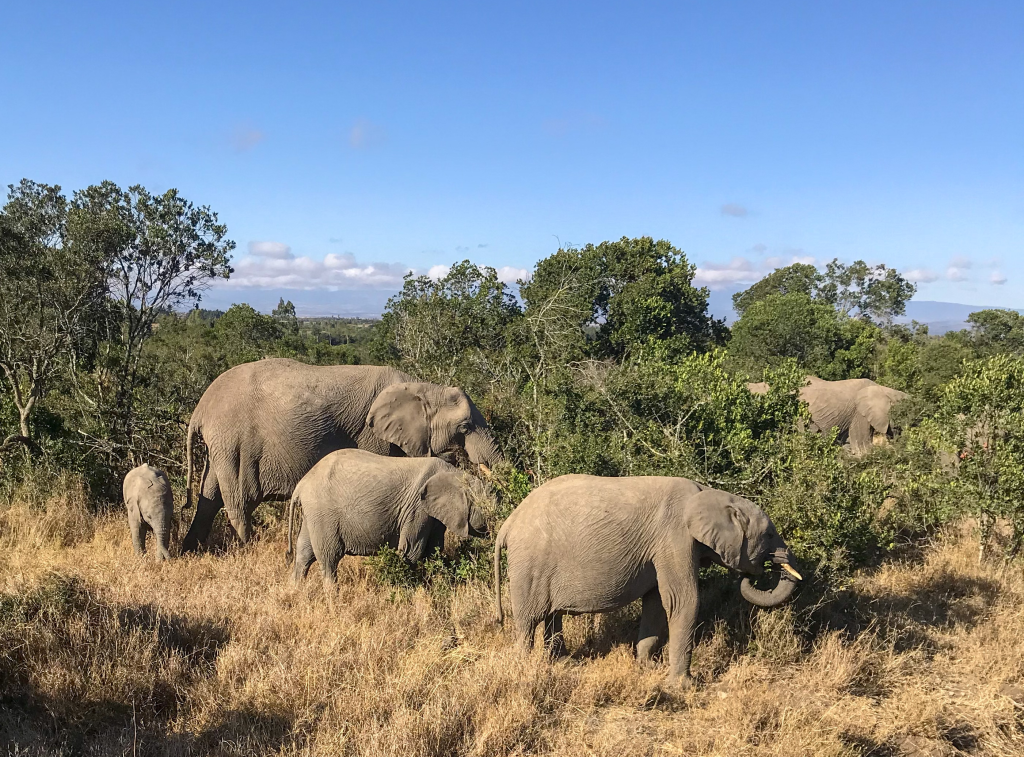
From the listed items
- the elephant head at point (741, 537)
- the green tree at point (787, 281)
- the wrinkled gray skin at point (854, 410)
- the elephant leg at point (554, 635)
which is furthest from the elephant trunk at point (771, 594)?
the green tree at point (787, 281)

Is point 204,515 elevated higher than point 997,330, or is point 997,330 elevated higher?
point 997,330

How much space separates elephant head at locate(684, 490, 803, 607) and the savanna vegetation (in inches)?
24.1

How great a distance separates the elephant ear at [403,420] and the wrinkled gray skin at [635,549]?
3329mm

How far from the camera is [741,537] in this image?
6.38 metres

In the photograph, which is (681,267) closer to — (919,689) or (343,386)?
(343,386)

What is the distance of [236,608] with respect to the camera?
7480mm

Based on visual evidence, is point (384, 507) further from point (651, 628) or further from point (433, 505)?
point (651, 628)

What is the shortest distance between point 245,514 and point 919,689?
321 inches

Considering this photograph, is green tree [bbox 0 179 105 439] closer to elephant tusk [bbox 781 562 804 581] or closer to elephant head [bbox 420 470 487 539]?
elephant head [bbox 420 470 487 539]

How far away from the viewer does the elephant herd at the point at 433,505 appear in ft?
21.2

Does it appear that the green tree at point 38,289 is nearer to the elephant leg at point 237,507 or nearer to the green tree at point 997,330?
the elephant leg at point 237,507

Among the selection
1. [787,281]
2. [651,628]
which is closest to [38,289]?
[651,628]

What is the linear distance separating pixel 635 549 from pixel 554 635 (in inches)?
48.7

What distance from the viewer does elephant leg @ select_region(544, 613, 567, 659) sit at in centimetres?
690
